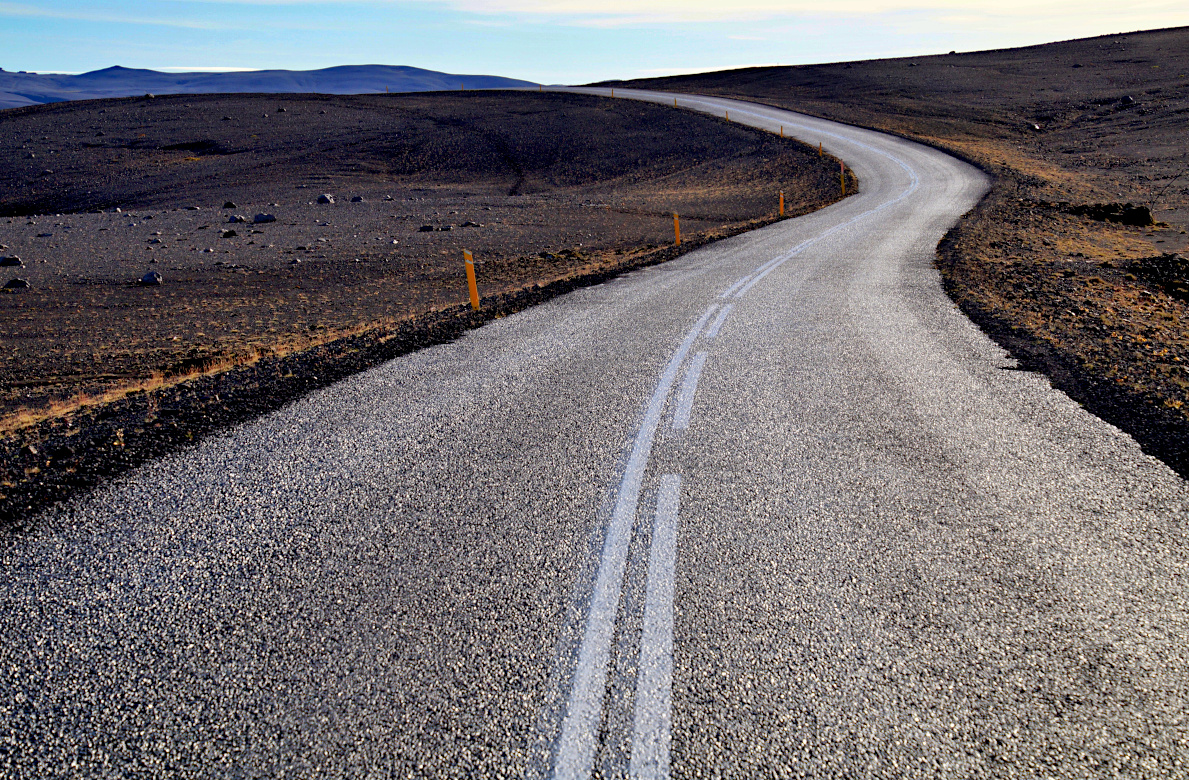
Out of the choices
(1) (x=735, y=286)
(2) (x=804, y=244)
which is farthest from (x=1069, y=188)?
(1) (x=735, y=286)

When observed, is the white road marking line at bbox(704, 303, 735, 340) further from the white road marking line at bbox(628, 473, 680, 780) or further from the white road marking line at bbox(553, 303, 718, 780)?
the white road marking line at bbox(628, 473, 680, 780)

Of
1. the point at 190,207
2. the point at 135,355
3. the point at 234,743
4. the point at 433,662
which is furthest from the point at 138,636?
the point at 190,207

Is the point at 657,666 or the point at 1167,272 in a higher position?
the point at 1167,272

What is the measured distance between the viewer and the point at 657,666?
9.93ft

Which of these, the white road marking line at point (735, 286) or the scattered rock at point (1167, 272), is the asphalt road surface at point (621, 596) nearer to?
the white road marking line at point (735, 286)

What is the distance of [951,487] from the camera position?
466 cm

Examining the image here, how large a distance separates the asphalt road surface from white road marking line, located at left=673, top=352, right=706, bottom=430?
0.14 ft

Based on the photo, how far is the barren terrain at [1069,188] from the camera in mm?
7688

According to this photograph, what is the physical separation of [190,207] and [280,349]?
28860mm

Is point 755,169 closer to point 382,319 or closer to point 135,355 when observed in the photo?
point 382,319

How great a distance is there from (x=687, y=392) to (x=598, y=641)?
391 cm

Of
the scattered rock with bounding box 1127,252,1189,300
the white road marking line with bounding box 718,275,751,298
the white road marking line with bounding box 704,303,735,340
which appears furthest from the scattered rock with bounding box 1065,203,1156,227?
the white road marking line with bounding box 704,303,735,340

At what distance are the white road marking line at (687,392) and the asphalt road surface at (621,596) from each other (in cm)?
4

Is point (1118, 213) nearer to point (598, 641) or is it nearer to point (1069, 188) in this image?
point (1069, 188)
